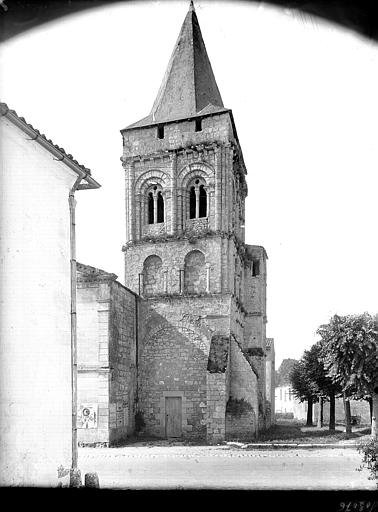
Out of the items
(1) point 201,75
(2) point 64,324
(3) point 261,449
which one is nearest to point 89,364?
(3) point 261,449

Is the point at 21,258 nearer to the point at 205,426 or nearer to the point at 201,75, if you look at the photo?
the point at 205,426

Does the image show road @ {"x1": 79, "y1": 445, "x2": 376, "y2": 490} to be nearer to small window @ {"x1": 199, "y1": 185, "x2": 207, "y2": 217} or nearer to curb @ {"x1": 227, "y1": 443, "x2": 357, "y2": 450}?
curb @ {"x1": 227, "y1": 443, "x2": 357, "y2": 450}

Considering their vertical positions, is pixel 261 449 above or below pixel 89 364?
below

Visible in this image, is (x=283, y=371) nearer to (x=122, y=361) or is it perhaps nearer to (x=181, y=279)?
(x=181, y=279)

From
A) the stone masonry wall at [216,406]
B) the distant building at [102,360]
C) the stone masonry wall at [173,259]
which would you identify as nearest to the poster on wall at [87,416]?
the distant building at [102,360]

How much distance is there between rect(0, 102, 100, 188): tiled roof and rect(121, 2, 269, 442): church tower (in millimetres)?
12012

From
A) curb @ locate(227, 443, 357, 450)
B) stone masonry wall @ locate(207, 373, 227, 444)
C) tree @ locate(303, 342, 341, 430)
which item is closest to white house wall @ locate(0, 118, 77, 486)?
curb @ locate(227, 443, 357, 450)

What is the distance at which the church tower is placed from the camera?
21750mm

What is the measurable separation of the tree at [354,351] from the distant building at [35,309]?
49.5 feet

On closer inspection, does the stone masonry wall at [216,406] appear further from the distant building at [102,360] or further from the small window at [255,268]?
the small window at [255,268]

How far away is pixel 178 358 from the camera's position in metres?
22.5

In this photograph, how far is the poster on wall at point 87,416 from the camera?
746 inches

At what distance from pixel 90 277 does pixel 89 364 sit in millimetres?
3266

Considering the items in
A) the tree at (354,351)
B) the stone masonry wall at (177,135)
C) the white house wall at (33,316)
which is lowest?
the tree at (354,351)
